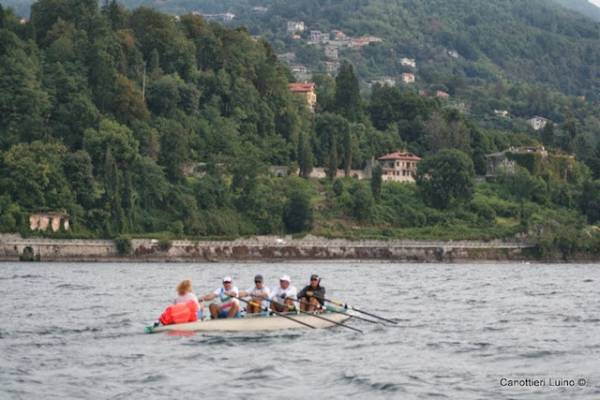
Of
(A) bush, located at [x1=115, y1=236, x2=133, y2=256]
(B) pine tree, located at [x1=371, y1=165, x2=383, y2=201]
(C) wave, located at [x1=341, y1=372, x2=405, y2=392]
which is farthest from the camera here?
(B) pine tree, located at [x1=371, y1=165, x2=383, y2=201]

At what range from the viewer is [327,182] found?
15812cm

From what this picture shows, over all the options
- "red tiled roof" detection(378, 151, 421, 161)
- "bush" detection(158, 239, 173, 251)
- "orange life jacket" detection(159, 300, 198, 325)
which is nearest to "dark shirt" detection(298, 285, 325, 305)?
"orange life jacket" detection(159, 300, 198, 325)

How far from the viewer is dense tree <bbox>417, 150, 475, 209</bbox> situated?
160m

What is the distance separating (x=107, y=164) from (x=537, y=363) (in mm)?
94407

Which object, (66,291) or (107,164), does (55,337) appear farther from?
(107,164)

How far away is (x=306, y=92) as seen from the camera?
188125 mm

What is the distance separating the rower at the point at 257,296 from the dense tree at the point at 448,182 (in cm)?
10943

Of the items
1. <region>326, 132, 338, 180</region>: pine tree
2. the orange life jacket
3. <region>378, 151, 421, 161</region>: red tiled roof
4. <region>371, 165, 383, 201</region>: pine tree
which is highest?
<region>378, 151, 421, 161</region>: red tiled roof

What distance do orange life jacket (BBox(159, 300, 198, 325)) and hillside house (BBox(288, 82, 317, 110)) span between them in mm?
135845

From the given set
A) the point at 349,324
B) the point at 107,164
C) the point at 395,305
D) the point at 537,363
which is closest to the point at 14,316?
the point at 349,324

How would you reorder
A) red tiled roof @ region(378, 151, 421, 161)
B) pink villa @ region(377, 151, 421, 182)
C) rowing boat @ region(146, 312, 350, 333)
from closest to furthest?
rowing boat @ region(146, 312, 350, 333) < pink villa @ region(377, 151, 421, 182) < red tiled roof @ region(378, 151, 421, 161)

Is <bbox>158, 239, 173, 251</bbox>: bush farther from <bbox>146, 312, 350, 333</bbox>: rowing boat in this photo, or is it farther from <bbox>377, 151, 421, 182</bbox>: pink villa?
<bbox>146, 312, 350, 333</bbox>: rowing boat

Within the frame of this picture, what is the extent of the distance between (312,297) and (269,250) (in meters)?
85.5

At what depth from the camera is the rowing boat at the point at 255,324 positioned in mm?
47969
